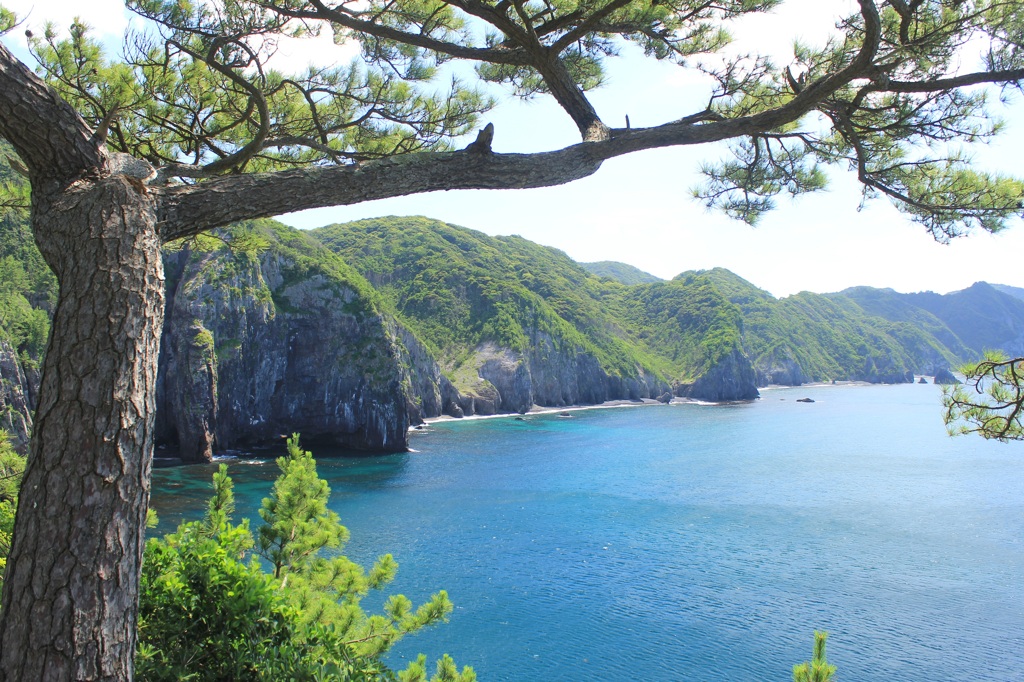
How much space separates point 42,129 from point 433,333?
82.2m

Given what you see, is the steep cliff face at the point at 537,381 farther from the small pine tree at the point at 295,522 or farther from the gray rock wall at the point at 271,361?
the small pine tree at the point at 295,522

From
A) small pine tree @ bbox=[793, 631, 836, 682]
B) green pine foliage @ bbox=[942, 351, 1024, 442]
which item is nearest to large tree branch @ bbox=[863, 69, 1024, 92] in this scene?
green pine foliage @ bbox=[942, 351, 1024, 442]

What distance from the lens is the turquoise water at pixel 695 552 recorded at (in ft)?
49.5

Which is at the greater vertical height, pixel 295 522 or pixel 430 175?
pixel 430 175

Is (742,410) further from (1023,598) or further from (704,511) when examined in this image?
(1023,598)

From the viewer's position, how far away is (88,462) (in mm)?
2125

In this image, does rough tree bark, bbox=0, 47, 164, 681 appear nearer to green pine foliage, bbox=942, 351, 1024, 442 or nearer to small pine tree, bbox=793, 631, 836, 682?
small pine tree, bbox=793, 631, 836, 682

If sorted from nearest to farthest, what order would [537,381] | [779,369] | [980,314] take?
1. [537,381]
2. [779,369]
3. [980,314]

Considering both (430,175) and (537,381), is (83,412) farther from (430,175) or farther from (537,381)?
(537,381)

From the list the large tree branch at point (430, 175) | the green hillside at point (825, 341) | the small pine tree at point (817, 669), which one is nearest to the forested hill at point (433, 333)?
the green hillside at point (825, 341)

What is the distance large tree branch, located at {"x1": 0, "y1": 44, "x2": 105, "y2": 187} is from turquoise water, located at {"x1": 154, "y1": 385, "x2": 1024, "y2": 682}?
46.2ft

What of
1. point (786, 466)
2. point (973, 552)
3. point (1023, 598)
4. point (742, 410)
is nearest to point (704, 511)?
point (973, 552)

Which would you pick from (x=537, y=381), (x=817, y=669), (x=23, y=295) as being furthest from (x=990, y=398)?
(x=537, y=381)

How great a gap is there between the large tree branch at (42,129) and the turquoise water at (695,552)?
46.2ft
